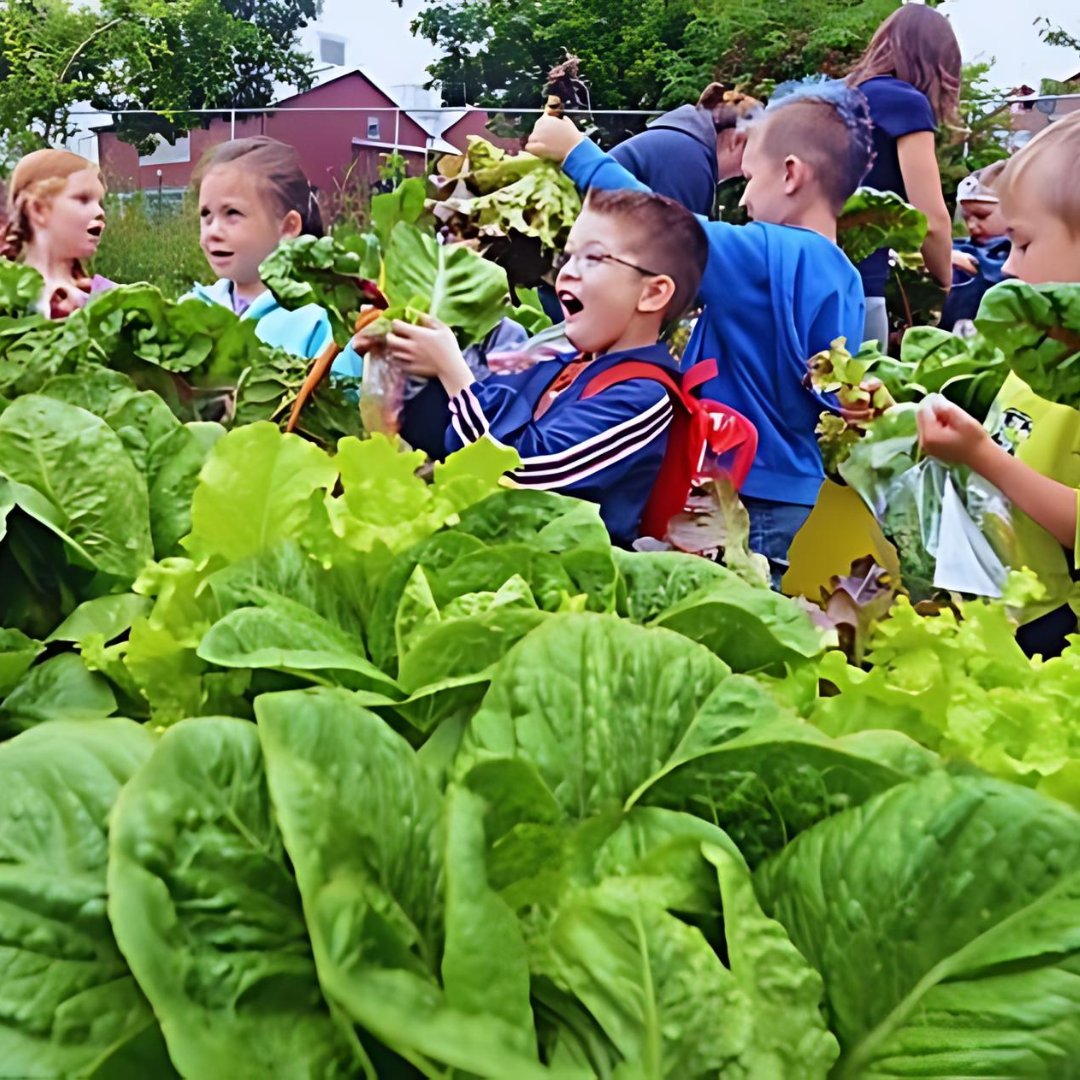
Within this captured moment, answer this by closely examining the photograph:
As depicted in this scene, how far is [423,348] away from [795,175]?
1.01 metres

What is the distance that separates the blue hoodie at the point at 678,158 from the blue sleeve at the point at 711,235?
0.73 feet

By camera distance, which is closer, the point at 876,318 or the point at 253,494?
the point at 253,494

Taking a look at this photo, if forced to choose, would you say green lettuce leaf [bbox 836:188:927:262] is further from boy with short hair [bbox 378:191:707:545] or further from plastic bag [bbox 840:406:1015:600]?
plastic bag [bbox 840:406:1015:600]

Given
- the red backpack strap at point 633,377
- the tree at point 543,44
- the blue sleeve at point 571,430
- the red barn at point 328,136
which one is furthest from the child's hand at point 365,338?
the tree at point 543,44

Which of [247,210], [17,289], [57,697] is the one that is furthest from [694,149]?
[57,697]

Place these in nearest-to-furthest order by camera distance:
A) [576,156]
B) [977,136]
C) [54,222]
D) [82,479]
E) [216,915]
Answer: [216,915] < [82,479] < [576,156] < [54,222] < [977,136]

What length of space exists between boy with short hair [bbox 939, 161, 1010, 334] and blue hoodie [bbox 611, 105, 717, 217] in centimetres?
82

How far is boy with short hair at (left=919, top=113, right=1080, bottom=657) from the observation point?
1.21 metres

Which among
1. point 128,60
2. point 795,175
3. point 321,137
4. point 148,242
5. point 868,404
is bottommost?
point 868,404

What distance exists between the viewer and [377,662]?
0.67m

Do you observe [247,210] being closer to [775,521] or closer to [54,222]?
[54,222]

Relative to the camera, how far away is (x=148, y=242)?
4121 millimetres

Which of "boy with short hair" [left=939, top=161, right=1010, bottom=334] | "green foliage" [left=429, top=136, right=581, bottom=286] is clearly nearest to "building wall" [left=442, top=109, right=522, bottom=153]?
"green foliage" [left=429, top=136, right=581, bottom=286]

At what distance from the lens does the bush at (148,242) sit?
404cm
